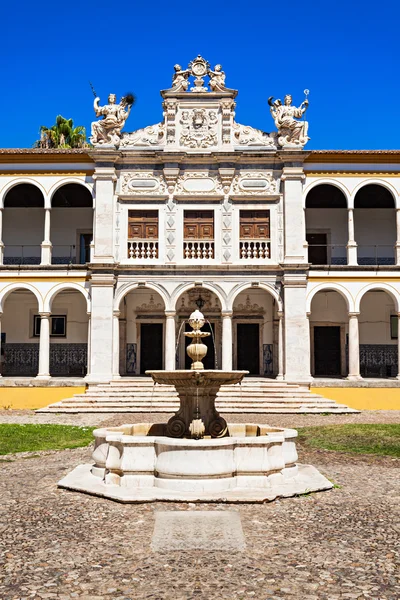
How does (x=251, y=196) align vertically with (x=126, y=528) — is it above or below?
above

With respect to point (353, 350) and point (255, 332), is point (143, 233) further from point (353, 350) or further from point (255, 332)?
point (353, 350)

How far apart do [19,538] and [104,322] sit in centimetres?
1421

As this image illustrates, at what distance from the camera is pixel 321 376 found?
21.8 metres

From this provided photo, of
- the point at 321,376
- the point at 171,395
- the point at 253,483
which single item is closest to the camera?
the point at 253,483

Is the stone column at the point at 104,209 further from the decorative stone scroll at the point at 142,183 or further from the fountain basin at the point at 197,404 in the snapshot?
the fountain basin at the point at 197,404

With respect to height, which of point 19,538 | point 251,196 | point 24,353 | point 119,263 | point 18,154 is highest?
point 18,154

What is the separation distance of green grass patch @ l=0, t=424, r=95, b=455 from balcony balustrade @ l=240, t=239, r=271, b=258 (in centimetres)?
885

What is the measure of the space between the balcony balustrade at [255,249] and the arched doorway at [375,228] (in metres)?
3.81

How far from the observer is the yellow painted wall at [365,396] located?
18312mm

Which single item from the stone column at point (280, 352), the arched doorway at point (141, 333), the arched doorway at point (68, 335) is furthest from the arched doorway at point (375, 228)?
the arched doorway at point (68, 335)

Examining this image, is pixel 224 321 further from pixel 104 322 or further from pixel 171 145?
pixel 171 145

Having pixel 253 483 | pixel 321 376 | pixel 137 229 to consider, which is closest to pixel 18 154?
pixel 137 229

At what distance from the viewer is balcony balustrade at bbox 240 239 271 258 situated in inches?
780

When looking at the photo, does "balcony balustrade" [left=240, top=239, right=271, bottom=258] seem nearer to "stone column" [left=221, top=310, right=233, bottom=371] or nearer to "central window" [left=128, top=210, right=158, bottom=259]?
"stone column" [left=221, top=310, right=233, bottom=371]
